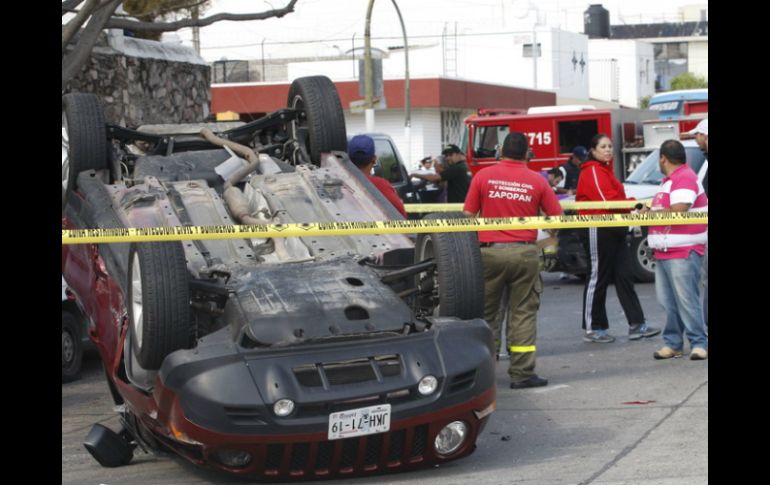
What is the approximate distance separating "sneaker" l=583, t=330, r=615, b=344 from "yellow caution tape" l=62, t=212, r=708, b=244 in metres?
3.45

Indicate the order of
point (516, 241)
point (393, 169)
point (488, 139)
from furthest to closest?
point (488, 139)
point (393, 169)
point (516, 241)

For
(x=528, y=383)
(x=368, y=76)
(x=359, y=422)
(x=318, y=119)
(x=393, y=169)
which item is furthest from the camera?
(x=368, y=76)

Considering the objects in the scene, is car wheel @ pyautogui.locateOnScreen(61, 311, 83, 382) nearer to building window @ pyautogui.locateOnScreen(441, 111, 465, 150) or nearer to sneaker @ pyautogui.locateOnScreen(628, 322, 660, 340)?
sneaker @ pyautogui.locateOnScreen(628, 322, 660, 340)

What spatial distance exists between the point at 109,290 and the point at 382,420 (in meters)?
2.05

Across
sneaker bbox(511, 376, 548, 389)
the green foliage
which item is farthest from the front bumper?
the green foliage

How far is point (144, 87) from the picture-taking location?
1691cm

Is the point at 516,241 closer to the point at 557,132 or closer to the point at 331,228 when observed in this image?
the point at 331,228

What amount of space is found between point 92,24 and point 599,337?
5.72m

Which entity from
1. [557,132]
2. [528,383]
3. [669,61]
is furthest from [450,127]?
[669,61]

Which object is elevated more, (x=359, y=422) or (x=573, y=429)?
(x=359, y=422)
